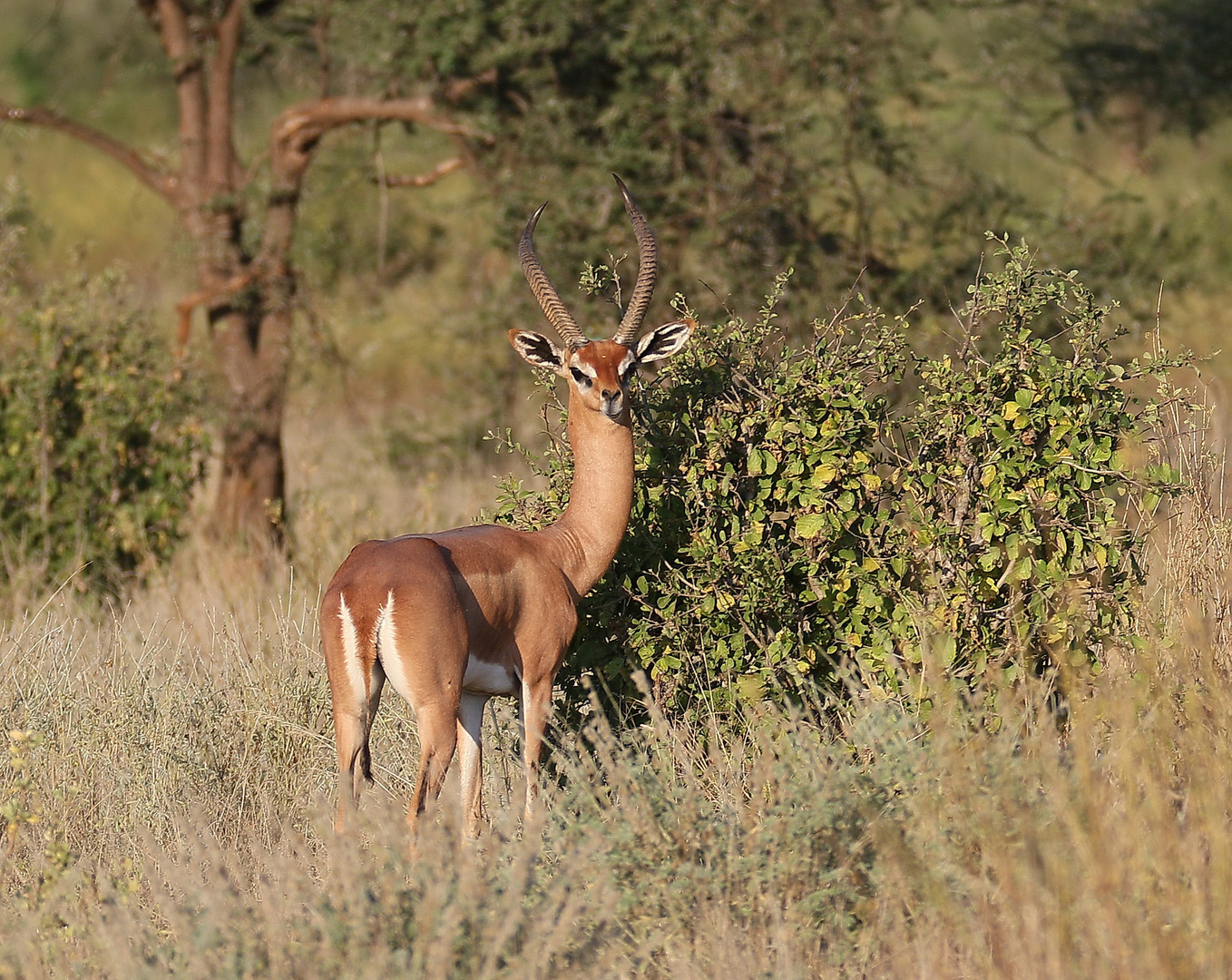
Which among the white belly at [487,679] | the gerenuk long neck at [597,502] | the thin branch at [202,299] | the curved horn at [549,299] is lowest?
the white belly at [487,679]

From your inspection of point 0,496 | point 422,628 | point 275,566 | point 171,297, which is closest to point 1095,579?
point 422,628

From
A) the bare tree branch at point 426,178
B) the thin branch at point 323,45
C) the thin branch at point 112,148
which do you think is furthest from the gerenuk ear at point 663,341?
the thin branch at point 112,148

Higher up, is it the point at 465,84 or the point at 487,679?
the point at 465,84

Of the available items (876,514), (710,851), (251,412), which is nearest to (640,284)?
(876,514)

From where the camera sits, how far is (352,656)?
4816 millimetres

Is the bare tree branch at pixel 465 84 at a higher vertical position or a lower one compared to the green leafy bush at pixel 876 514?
higher

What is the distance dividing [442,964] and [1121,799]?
209cm

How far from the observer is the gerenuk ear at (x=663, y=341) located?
19.2 feet

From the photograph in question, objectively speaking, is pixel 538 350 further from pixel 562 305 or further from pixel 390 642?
pixel 390 642

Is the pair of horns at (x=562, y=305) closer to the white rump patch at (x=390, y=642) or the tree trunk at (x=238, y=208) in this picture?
the white rump patch at (x=390, y=642)

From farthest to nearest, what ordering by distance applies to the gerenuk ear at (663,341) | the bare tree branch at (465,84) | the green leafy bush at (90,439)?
the bare tree branch at (465,84) < the green leafy bush at (90,439) < the gerenuk ear at (663,341)

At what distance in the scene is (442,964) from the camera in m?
3.57

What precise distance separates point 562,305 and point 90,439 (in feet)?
15.3

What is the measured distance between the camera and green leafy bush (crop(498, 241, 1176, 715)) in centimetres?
543
